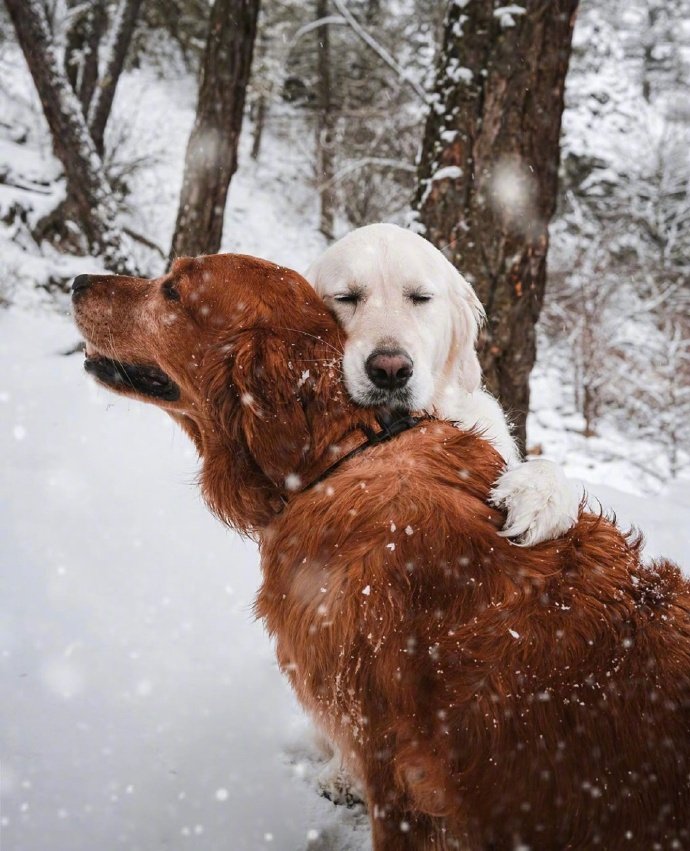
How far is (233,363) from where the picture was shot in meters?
2.04

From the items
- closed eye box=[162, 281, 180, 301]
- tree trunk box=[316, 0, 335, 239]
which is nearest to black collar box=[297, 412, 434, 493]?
closed eye box=[162, 281, 180, 301]

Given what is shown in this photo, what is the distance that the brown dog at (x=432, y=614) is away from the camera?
4.87ft

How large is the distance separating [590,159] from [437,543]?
72.1ft

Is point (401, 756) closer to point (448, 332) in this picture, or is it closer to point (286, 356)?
point (286, 356)

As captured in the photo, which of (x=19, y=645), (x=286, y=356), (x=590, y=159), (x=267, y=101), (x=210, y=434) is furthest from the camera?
(x=267, y=101)

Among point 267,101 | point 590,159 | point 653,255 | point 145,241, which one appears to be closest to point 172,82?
point 267,101

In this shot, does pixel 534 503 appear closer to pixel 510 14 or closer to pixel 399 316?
pixel 399 316

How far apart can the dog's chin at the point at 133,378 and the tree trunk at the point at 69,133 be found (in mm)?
5501

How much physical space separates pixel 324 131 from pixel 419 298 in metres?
16.5

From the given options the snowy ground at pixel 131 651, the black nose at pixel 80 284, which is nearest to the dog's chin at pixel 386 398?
the snowy ground at pixel 131 651

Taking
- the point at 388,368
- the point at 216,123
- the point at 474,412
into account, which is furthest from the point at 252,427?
the point at 216,123

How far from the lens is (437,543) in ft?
5.49

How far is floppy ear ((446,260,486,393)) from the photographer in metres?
3.03

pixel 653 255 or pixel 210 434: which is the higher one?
pixel 653 255
